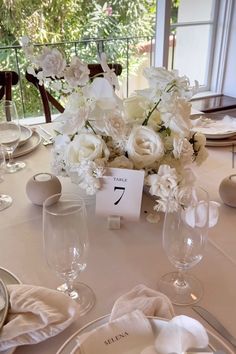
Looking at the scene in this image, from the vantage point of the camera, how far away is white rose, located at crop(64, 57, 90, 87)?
30.1 inches

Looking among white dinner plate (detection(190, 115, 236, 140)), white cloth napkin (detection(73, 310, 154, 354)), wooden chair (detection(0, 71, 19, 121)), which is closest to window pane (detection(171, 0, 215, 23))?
wooden chair (detection(0, 71, 19, 121))

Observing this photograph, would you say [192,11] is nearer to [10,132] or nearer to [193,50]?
[193,50]

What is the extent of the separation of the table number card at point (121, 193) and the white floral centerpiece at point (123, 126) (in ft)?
0.06

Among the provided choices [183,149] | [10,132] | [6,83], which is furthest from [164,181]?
Result: [6,83]

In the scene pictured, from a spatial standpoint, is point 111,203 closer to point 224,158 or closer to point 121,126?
point 121,126

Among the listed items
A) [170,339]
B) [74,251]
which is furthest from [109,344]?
[74,251]

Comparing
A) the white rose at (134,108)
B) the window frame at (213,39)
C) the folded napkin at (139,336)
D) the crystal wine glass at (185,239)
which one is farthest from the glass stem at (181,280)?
the window frame at (213,39)

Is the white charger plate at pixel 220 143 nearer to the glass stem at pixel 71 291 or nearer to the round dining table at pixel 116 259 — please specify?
the round dining table at pixel 116 259

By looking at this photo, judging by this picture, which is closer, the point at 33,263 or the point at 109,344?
the point at 109,344

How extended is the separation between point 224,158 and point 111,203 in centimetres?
53

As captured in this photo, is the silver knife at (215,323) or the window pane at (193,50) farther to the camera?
the window pane at (193,50)

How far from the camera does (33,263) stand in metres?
0.76

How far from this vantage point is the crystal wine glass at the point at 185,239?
2.19 ft

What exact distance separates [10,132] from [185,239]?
697 mm
